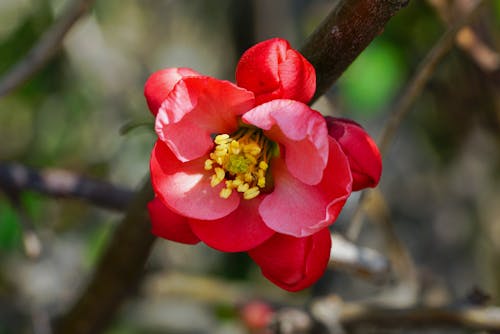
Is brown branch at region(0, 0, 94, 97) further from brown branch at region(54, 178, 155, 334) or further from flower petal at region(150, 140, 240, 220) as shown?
flower petal at region(150, 140, 240, 220)

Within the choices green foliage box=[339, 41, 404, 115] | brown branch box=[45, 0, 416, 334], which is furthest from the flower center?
green foliage box=[339, 41, 404, 115]

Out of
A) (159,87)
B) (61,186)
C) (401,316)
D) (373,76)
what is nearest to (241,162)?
(159,87)

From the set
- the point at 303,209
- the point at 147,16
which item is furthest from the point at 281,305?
the point at 147,16

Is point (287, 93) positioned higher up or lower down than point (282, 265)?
higher up

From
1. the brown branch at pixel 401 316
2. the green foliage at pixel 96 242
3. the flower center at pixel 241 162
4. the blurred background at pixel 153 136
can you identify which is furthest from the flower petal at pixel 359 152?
the green foliage at pixel 96 242

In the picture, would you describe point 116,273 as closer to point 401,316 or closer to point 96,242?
point 401,316

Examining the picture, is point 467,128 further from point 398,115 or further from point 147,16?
point 147,16
